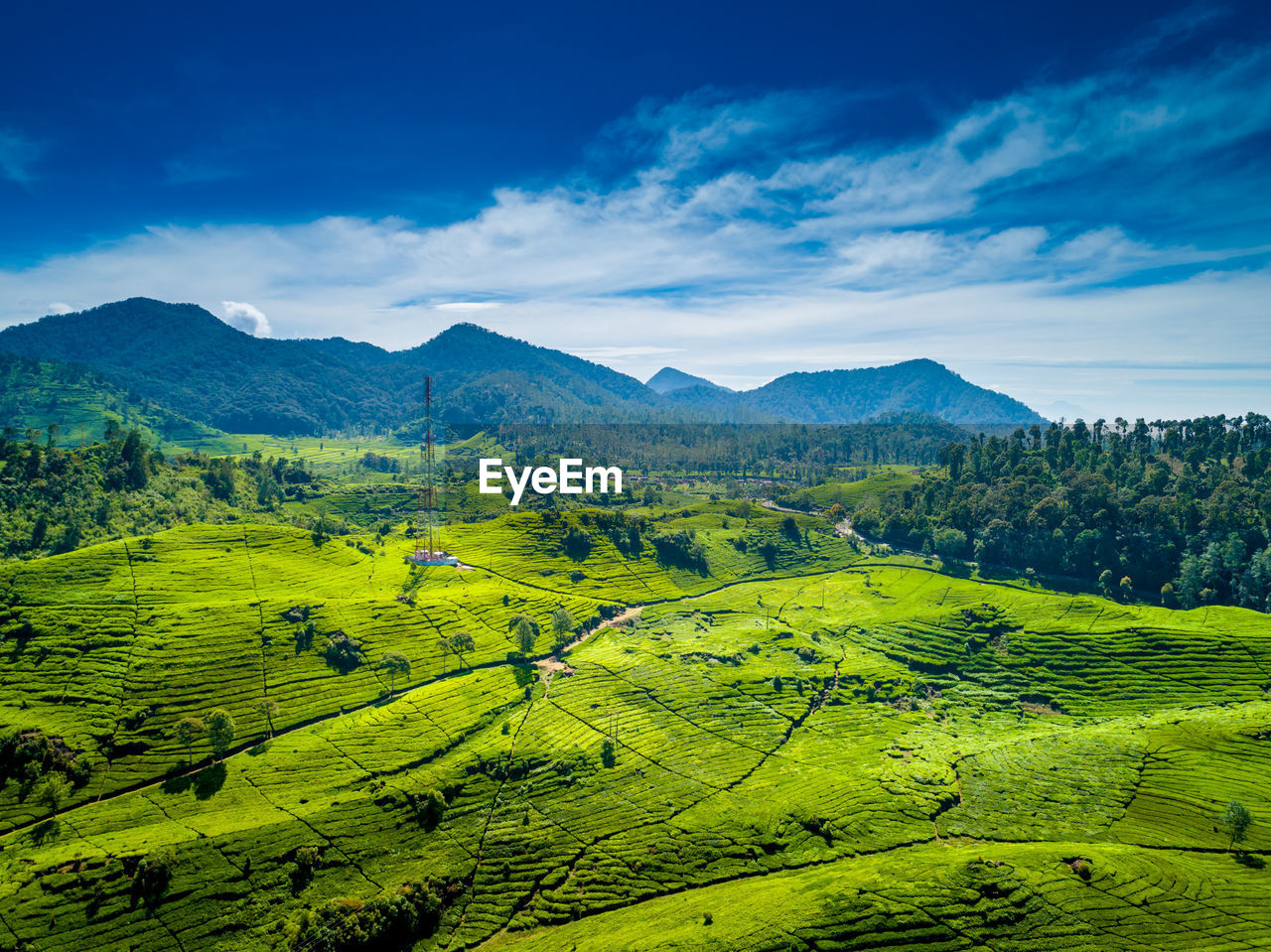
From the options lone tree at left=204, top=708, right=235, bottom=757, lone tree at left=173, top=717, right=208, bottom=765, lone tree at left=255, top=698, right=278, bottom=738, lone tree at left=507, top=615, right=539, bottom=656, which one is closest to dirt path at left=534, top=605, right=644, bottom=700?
lone tree at left=507, top=615, right=539, bottom=656

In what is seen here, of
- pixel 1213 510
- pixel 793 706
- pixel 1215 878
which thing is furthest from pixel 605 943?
pixel 1213 510

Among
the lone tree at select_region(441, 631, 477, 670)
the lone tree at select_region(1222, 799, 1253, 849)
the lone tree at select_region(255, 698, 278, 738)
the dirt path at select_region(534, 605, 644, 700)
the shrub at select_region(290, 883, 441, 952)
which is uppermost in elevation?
the lone tree at select_region(441, 631, 477, 670)

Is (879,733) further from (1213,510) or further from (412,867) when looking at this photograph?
(1213,510)

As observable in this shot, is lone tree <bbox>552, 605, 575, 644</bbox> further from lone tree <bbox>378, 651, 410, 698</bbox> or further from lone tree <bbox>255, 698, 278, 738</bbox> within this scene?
lone tree <bbox>255, 698, 278, 738</bbox>

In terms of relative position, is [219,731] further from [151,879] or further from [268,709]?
[151,879]

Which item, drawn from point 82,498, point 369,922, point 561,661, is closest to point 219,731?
point 369,922

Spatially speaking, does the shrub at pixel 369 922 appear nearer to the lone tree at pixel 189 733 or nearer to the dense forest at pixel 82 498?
the lone tree at pixel 189 733
